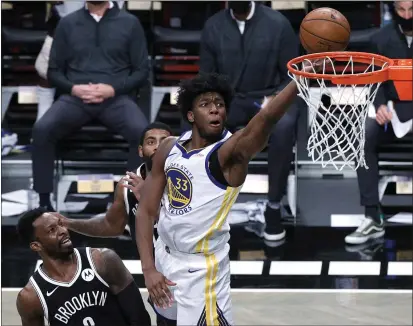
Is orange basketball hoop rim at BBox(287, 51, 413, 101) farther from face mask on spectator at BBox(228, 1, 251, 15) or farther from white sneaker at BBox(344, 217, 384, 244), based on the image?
face mask on spectator at BBox(228, 1, 251, 15)

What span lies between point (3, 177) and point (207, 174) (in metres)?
4.24

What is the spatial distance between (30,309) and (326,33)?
5.45 feet

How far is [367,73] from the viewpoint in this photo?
407cm

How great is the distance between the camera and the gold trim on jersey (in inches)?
169

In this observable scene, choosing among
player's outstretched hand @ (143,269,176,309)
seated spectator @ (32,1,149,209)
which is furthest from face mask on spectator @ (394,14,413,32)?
player's outstretched hand @ (143,269,176,309)

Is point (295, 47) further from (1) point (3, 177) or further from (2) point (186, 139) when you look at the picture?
(2) point (186, 139)

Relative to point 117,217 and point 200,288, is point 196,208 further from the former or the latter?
point 117,217

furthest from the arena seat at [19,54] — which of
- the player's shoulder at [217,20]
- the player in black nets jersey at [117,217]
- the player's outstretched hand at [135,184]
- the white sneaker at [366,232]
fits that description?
the player's outstretched hand at [135,184]

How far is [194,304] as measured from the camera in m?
4.31

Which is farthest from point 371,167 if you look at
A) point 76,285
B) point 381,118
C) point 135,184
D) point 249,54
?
point 76,285

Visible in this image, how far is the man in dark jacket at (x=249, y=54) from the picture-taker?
290 inches

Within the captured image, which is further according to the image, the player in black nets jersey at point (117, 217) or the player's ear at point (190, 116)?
the player in black nets jersey at point (117, 217)

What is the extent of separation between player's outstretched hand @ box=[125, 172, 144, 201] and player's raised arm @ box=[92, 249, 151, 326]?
1.02 feet

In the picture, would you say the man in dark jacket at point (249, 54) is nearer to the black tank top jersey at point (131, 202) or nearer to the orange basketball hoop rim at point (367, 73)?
the black tank top jersey at point (131, 202)
